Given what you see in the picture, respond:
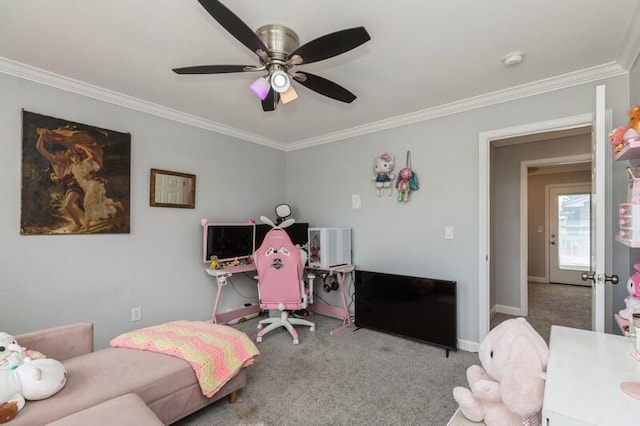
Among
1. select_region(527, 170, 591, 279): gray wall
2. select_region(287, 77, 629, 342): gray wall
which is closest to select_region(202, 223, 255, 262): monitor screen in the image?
select_region(287, 77, 629, 342): gray wall

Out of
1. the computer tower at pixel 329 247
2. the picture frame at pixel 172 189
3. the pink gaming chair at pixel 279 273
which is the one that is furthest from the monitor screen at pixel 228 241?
the computer tower at pixel 329 247

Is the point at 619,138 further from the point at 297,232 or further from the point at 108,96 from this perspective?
the point at 108,96

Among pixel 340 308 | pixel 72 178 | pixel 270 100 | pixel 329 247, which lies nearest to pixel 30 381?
→ pixel 72 178

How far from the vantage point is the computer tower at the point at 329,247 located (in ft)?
11.6

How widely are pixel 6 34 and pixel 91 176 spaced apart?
1076mm

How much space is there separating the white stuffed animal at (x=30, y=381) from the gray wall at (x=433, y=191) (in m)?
2.86

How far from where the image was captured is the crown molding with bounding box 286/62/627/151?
2318 millimetres

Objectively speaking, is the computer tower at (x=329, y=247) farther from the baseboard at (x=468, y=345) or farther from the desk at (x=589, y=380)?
the desk at (x=589, y=380)

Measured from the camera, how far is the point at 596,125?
1.62m

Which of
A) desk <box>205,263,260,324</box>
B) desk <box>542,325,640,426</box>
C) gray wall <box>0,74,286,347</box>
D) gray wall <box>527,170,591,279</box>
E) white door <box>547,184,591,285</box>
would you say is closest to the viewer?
desk <box>542,325,640,426</box>

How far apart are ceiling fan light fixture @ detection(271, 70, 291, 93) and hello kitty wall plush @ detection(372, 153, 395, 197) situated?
184 centimetres

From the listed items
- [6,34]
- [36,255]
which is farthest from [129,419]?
[6,34]

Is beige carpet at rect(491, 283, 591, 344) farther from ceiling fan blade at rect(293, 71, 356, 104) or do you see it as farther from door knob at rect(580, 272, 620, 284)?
ceiling fan blade at rect(293, 71, 356, 104)

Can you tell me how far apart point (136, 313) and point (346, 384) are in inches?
80.7
